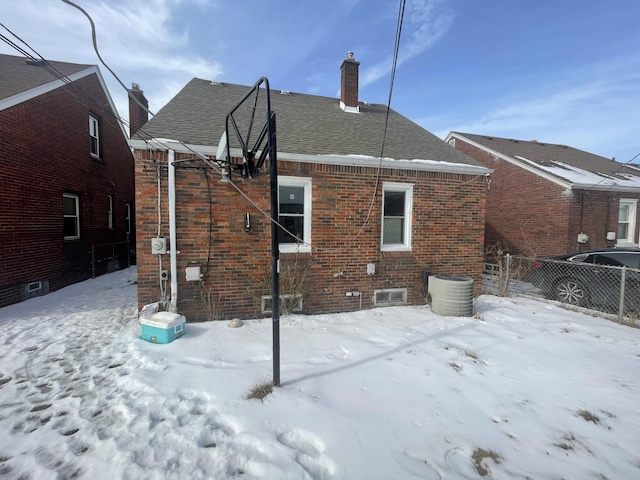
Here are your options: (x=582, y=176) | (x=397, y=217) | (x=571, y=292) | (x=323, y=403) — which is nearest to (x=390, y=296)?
(x=397, y=217)

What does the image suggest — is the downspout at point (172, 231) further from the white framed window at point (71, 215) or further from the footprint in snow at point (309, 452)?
the white framed window at point (71, 215)

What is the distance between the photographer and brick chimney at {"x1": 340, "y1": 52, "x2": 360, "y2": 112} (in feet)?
29.0

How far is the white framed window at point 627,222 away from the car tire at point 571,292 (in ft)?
24.5

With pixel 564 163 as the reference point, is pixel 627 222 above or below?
below

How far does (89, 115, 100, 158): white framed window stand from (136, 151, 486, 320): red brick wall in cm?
732

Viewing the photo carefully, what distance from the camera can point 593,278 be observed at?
258 inches

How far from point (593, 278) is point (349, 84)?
8.42 m

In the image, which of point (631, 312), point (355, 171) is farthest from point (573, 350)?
point (355, 171)

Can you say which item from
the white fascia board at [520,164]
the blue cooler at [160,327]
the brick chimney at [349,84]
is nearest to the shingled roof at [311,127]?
the brick chimney at [349,84]

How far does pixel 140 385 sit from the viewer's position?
3.27m

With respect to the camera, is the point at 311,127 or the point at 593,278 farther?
the point at 311,127

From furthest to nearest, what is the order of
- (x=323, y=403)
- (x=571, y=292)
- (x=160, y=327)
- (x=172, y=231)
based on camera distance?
(x=571, y=292), (x=172, y=231), (x=160, y=327), (x=323, y=403)

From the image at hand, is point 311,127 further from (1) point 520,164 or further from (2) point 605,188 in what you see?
(2) point 605,188

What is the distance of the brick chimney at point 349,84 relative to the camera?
8.84 m
